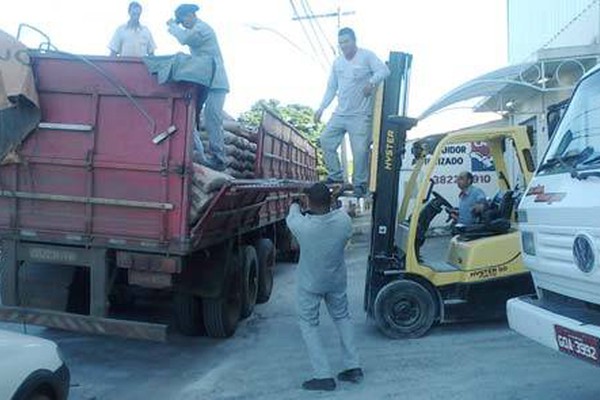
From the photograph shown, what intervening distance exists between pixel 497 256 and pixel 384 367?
6.04 feet

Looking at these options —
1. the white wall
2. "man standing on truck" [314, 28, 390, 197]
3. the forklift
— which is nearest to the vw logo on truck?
the forklift

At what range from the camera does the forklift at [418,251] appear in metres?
7.92

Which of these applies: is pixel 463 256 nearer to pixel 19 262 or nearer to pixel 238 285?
pixel 238 285

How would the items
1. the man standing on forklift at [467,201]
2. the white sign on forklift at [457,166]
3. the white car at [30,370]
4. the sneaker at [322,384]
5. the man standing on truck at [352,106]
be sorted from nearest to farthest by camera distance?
1. the white car at [30,370]
2. the sneaker at [322,384]
3. the man standing on truck at [352,106]
4. the man standing on forklift at [467,201]
5. the white sign on forklift at [457,166]

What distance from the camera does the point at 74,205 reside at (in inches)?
263

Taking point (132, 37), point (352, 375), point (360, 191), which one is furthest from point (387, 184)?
point (132, 37)

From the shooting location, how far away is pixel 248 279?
9180 mm

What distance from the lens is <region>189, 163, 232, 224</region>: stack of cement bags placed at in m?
6.59

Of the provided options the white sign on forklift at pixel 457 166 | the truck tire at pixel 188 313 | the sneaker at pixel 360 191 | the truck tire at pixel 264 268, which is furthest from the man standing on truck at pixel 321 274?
the white sign on forklift at pixel 457 166

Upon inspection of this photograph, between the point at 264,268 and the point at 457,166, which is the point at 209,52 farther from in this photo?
the point at 457,166

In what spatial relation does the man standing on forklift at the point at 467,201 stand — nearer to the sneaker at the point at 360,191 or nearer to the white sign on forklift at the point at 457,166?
the sneaker at the point at 360,191

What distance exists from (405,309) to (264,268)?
3.19 m

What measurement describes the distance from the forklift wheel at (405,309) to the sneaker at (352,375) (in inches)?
59.4

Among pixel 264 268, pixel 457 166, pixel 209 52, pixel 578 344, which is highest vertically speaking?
pixel 209 52
